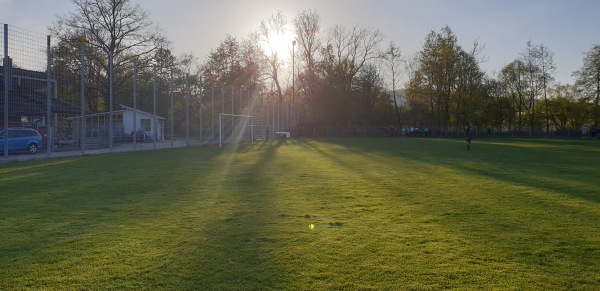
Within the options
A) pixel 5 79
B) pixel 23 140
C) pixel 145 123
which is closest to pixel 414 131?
pixel 145 123

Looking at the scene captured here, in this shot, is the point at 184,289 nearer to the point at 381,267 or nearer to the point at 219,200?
the point at 381,267

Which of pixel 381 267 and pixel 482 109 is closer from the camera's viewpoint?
pixel 381 267

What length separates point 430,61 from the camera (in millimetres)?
62188

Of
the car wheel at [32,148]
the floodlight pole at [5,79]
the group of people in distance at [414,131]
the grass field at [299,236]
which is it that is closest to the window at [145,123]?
the car wheel at [32,148]

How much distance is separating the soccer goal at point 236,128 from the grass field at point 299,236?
26.7m

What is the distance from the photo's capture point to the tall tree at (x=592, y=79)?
197 feet

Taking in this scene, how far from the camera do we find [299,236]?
552 cm

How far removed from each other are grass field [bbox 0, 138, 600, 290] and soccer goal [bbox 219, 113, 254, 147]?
26718 mm

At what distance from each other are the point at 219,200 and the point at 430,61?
5869 cm

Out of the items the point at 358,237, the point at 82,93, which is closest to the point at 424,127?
the point at 82,93

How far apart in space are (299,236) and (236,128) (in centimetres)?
3456

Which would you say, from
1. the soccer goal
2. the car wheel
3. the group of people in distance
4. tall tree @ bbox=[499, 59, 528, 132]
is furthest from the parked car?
tall tree @ bbox=[499, 59, 528, 132]

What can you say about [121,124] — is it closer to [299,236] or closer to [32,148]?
[32,148]

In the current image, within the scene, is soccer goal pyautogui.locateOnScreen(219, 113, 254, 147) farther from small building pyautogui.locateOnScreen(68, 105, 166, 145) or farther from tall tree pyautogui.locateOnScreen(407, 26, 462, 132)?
tall tree pyautogui.locateOnScreen(407, 26, 462, 132)
